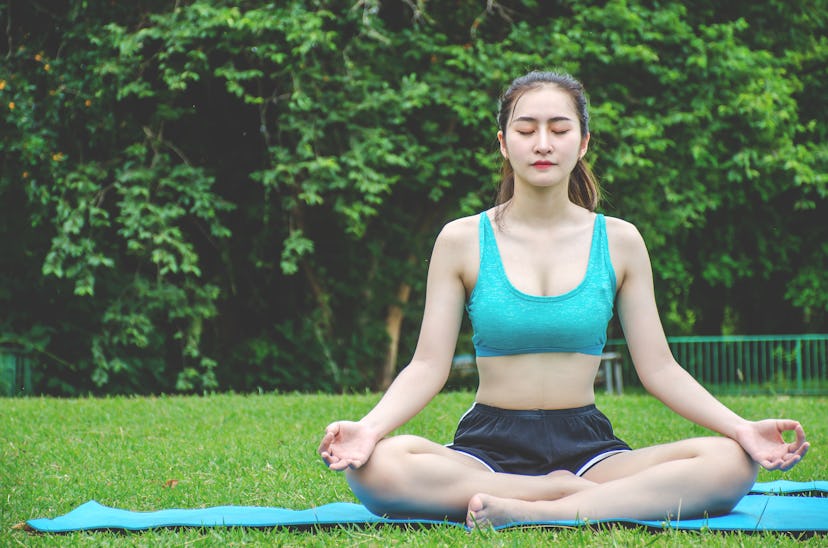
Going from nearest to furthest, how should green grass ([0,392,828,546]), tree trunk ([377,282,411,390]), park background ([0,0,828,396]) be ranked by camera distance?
green grass ([0,392,828,546]) → park background ([0,0,828,396]) → tree trunk ([377,282,411,390])

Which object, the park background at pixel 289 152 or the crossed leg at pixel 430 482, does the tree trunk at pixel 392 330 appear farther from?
the crossed leg at pixel 430 482

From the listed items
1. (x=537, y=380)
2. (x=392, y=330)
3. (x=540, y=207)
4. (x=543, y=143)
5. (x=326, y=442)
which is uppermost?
(x=543, y=143)

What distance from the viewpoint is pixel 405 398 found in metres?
3.18

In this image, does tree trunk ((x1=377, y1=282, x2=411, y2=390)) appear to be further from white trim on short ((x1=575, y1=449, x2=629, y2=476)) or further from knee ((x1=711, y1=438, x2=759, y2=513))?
knee ((x1=711, y1=438, x2=759, y2=513))

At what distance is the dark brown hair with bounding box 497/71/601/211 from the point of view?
3.42 meters

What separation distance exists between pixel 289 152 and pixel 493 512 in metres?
7.57

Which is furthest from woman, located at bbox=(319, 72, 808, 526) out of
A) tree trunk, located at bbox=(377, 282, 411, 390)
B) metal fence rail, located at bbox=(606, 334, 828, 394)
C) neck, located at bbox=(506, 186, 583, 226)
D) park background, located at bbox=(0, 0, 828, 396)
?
metal fence rail, located at bbox=(606, 334, 828, 394)

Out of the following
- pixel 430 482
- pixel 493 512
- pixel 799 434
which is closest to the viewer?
pixel 799 434

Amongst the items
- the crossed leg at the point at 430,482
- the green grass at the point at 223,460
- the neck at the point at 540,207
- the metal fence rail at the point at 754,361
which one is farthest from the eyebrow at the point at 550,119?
the metal fence rail at the point at 754,361

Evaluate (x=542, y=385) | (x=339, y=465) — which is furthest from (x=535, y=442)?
(x=339, y=465)

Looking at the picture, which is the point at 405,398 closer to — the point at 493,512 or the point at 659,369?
the point at 493,512

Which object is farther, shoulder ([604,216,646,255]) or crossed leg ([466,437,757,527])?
shoulder ([604,216,646,255])

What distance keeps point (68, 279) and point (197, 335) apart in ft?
4.73

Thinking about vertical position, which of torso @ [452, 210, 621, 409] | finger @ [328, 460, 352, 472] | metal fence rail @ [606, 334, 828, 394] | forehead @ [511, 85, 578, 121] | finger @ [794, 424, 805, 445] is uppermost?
forehead @ [511, 85, 578, 121]
